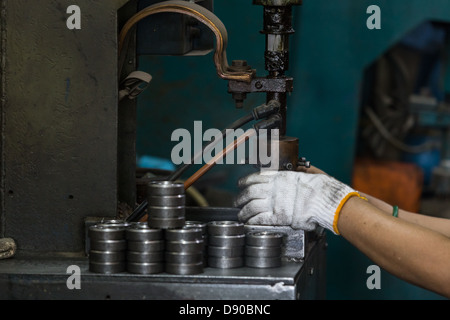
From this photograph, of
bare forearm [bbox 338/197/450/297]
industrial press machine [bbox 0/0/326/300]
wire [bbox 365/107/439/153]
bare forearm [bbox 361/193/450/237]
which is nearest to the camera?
bare forearm [bbox 338/197/450/297]

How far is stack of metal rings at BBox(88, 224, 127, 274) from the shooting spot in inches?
62.9

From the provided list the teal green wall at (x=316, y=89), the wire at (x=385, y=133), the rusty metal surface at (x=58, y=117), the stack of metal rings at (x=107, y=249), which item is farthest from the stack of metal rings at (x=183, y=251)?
the wire at (x=385, y=133)

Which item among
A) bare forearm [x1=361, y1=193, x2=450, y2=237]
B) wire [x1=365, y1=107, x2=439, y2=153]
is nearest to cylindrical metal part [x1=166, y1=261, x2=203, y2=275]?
bare forearm [x1=361, y1=193, x2=450, y2=237]

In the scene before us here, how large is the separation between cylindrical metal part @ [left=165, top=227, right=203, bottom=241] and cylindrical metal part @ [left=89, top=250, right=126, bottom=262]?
108mm

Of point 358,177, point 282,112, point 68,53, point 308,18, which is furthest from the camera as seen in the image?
Result: point 358,177

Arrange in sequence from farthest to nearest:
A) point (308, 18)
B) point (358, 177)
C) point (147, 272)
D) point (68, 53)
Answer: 1. point (358, 177)
2. point (308, 18)
3. point (68, 53)
4. point (147, 272)

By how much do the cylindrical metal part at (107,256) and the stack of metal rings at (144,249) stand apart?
0.02m

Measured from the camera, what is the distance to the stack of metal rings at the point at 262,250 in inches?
65.1

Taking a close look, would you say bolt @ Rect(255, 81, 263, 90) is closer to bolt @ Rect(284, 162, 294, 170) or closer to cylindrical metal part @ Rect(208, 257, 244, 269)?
bolt @ Rect(284, 162, 294, 170)

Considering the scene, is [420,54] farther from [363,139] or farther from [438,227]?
[438,227]

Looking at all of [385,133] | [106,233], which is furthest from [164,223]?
[385,133]

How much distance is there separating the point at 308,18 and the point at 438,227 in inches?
52.3

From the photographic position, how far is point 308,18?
3090 millimetres

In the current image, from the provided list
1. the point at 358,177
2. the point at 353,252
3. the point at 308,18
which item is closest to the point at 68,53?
the point at 308,18
